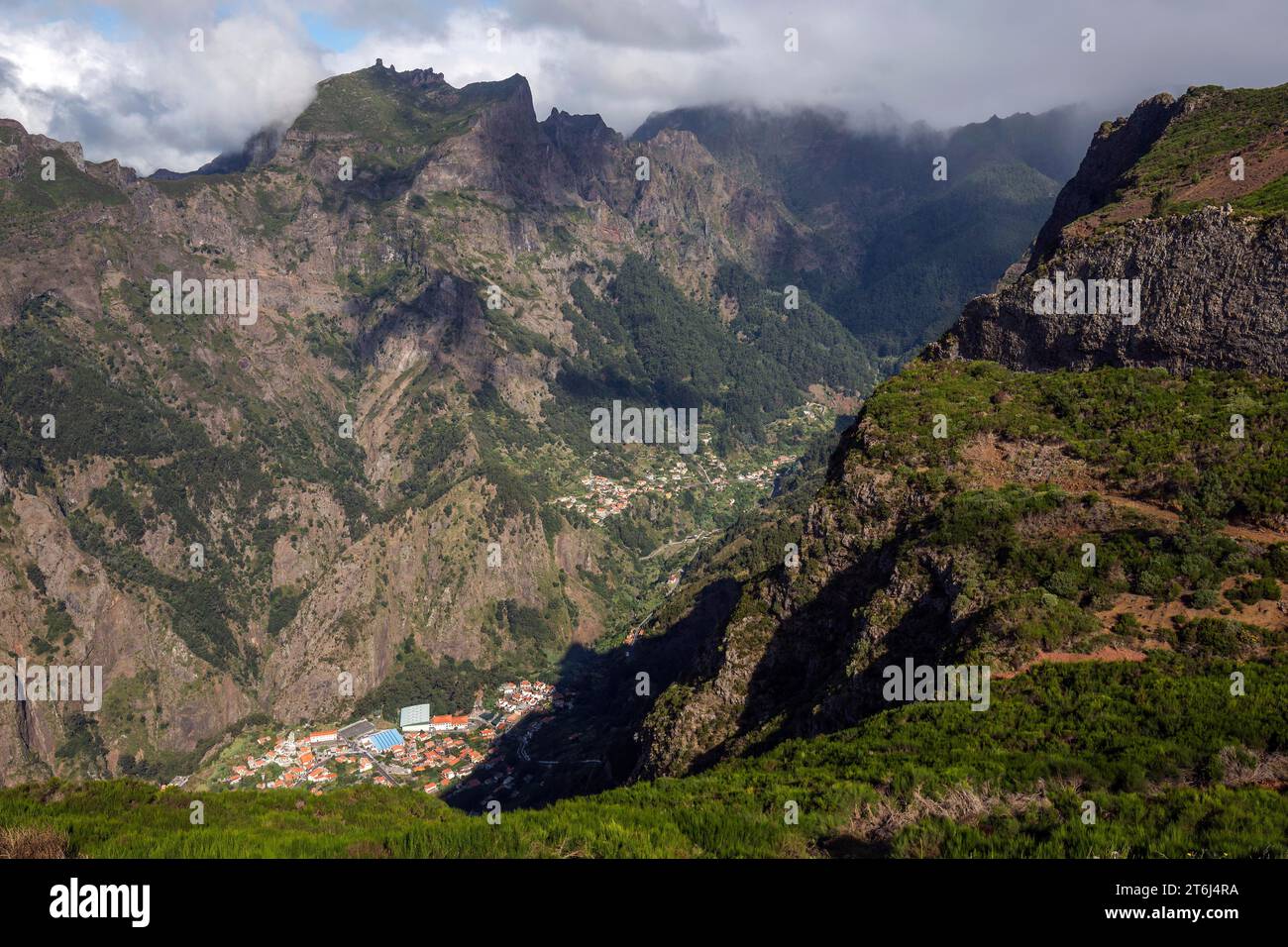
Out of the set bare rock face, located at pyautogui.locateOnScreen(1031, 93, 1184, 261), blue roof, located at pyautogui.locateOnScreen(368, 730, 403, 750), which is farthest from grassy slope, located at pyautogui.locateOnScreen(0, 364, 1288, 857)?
blue roof, located at pyautogui.locateOnScreen(368, 730, 403, 750)

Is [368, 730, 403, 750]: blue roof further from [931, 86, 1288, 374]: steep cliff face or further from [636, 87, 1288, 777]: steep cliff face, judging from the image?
[931, 86, 1288, 374]: steep cliff face

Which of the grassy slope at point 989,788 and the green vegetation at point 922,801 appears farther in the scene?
the grassy slope at point 989,788

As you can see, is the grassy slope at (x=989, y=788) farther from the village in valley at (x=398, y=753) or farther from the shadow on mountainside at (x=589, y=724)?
the village in valley at (x=398, y=753)

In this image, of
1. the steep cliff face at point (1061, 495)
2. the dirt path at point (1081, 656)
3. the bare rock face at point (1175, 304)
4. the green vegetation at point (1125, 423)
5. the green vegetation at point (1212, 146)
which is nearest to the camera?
the dirt path at point (1081, 656)

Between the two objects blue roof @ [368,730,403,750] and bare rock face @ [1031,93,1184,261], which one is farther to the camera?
blue roof @ [368,730,403,750]

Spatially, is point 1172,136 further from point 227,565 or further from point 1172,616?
point 227,565

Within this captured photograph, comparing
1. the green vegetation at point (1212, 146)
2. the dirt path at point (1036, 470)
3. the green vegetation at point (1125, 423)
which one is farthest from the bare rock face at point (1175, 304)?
the dirt path at point (1036, 470)

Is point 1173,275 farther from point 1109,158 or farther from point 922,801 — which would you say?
point 1109,158
